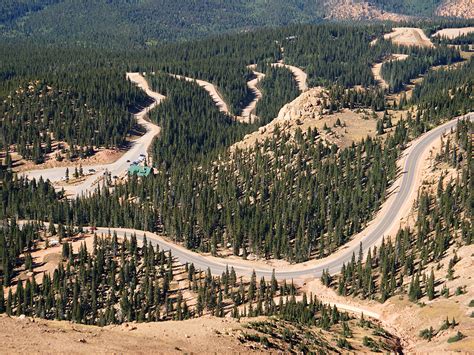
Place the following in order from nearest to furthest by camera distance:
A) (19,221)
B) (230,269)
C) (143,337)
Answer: (143,337) < (230,269) < (19,221)

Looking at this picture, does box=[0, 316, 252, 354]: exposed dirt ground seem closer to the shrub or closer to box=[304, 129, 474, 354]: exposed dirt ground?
the shrub

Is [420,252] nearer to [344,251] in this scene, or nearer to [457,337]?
[344,251]

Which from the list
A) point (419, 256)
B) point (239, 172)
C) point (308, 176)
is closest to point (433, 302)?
point (419, 256)

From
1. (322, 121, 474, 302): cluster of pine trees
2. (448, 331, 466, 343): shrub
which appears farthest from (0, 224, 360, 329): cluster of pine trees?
(448, 331, 466, 343): shrub

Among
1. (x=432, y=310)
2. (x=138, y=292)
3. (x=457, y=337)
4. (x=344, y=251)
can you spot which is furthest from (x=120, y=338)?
(x=344, y=251)

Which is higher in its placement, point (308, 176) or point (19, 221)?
point (308, 176)

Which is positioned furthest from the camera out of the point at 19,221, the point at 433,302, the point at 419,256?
the point at 19,221

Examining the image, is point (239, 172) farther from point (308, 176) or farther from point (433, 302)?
point (433, 302)
